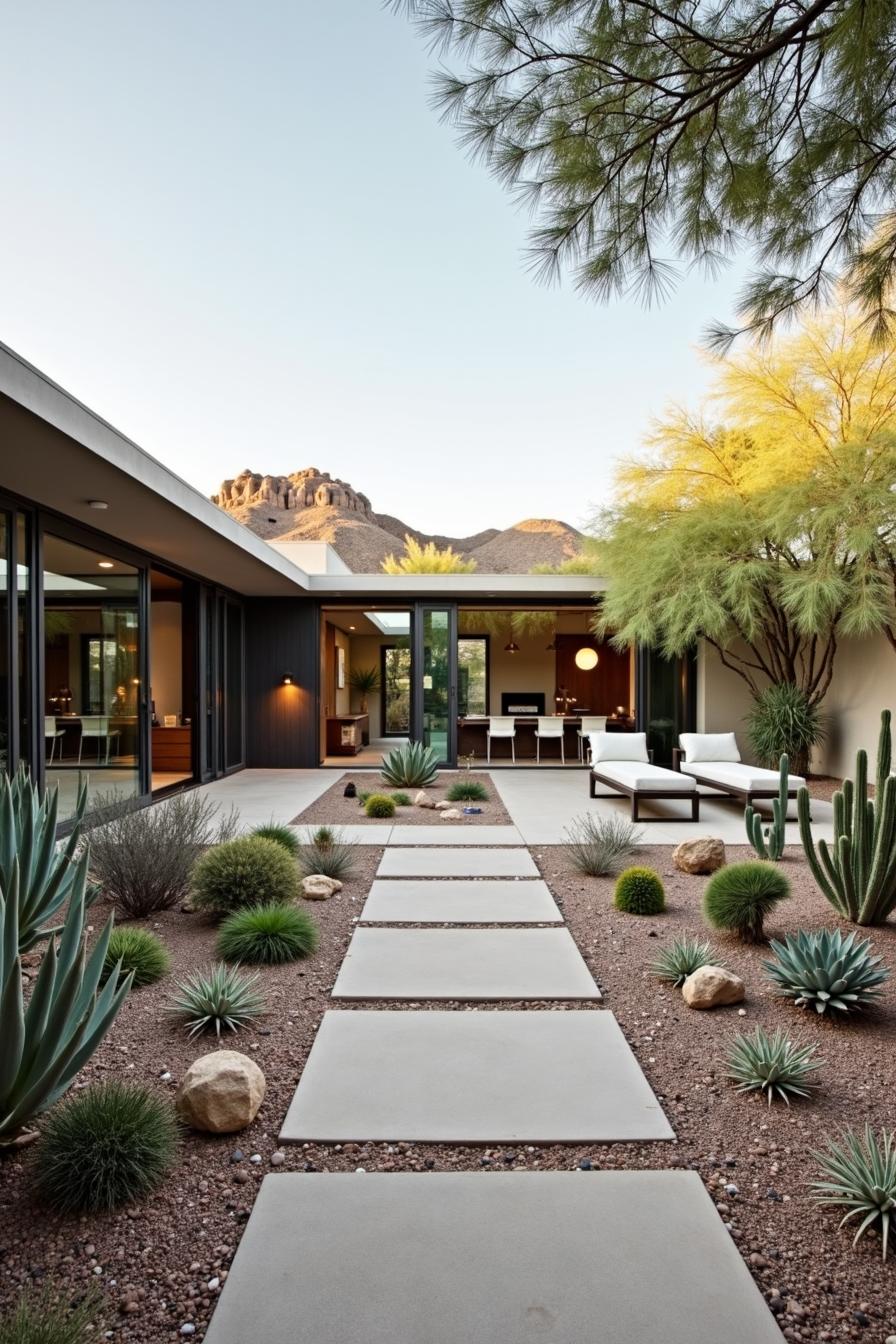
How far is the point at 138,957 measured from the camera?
3.36 meters

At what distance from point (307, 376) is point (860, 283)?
2131cm

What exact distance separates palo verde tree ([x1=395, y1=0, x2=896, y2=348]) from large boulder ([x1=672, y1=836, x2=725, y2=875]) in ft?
11.7

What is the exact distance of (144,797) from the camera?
8680 millimetres

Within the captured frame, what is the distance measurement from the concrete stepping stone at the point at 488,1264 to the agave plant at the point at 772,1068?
23.1 inches

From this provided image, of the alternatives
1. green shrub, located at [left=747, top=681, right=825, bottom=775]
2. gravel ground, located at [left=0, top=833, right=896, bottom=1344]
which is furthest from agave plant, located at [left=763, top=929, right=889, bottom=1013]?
green shrub, located at [left=747, top=681, right=825, bottom=775]

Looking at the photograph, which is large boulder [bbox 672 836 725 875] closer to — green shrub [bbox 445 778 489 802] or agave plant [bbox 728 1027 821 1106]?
agave plant [bbox 728 1027 821 1106]

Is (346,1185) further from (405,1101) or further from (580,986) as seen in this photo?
(580,986)

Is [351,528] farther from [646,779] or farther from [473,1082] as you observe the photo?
[473,1082]

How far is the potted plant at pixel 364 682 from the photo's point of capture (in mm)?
18094

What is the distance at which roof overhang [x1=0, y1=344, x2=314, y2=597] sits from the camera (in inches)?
167

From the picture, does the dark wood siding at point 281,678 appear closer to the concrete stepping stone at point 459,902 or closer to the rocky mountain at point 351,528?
the concrete stepping stone at point 459,902

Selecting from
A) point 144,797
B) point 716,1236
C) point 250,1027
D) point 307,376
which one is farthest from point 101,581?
point 307,376

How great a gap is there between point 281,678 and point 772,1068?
1103 cm

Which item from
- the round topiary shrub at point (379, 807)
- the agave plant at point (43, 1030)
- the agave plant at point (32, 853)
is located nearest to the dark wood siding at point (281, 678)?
the round topiary shrub at point (379, 807)
